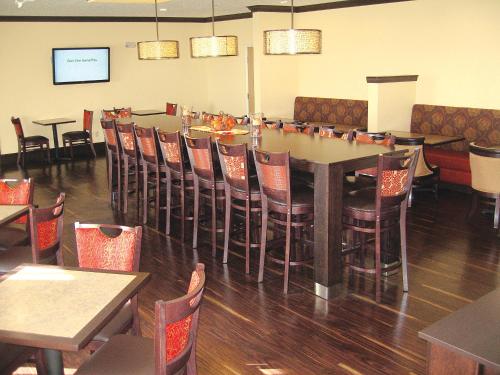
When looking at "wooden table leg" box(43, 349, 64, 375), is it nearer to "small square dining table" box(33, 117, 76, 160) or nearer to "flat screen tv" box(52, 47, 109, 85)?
"small square dining table" box(33, 117, 76, 160)

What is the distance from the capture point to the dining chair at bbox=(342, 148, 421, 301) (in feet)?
12.8

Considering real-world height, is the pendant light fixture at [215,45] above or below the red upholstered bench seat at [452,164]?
above

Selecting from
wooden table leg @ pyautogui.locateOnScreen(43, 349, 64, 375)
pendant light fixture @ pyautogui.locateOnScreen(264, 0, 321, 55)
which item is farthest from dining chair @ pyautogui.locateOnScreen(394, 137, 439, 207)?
wooden table leg @ pyautogui.locateOnScreen(43, 349, 64, 375)

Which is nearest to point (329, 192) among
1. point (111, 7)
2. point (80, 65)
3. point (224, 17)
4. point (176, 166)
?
point (176, 166)

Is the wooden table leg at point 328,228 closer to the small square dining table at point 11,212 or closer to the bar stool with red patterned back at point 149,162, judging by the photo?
the small square dining table at point 11,212

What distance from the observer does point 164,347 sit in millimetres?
2070

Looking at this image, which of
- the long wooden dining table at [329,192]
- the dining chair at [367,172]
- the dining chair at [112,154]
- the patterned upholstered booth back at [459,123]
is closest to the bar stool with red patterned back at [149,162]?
the dining chair at [112,154]

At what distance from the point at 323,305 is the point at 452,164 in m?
3.84

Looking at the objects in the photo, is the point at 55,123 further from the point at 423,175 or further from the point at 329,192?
the point at 329,192

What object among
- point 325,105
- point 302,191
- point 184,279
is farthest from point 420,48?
point 184,279

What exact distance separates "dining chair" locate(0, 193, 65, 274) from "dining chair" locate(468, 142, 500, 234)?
4060mm

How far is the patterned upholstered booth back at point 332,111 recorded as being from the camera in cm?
895

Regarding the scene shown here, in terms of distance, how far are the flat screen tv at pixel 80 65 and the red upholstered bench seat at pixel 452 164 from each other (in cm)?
645

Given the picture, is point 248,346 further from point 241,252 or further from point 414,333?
point 241,252
